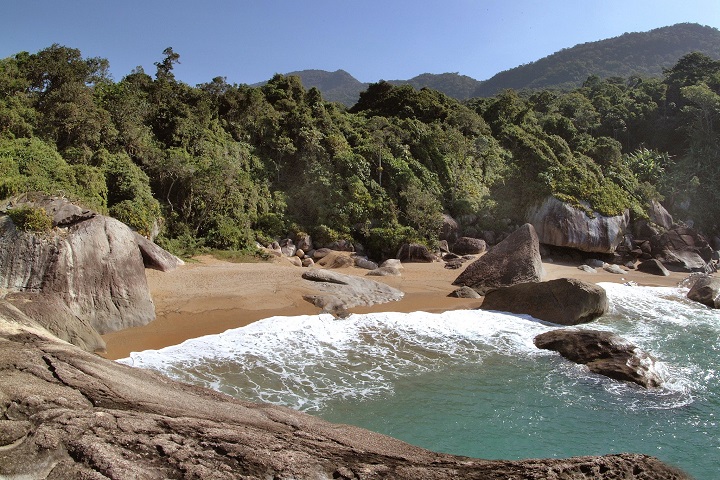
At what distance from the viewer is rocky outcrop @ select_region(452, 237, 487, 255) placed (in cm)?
2744

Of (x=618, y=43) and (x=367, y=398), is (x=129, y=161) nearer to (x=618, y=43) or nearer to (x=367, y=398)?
(x=367, y=398)

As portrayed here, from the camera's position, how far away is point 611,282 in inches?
904

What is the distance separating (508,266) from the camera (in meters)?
19.3

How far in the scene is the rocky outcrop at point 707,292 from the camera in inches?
730

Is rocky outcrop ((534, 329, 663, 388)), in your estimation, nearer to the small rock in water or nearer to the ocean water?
the ocean water

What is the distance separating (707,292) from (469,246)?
456 inches

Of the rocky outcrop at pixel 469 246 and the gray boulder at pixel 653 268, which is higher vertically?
the rocky outcrop at pixel 469 246

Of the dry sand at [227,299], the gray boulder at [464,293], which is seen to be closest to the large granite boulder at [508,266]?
the gray boulder at [464,293]

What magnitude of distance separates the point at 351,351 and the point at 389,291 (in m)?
6.08

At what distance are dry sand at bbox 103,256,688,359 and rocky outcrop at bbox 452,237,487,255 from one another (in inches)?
235

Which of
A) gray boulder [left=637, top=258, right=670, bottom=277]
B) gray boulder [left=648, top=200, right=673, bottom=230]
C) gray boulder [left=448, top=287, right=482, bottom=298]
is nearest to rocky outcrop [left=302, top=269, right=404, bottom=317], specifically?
gray boulder [left=448, top=287, right=482, bottom=298]

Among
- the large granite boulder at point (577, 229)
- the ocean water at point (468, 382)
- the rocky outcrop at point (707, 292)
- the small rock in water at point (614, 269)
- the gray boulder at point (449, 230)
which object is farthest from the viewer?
the gray boulder at point (449, 230)

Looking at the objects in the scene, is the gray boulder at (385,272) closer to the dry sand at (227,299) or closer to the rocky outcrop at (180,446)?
the dry sand at (227,299)

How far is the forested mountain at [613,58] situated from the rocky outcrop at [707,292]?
127778 mm
